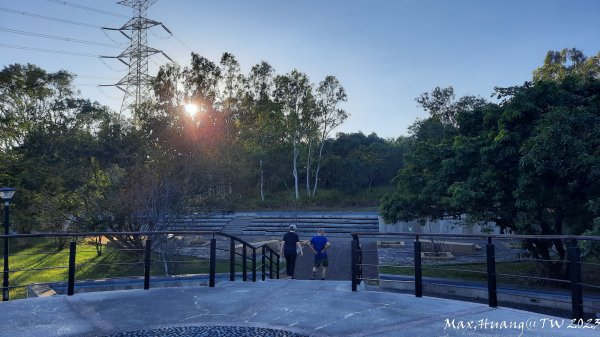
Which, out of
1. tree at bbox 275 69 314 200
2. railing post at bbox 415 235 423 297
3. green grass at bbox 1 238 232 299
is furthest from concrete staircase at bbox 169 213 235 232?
railing post at bbox 415 235 423 297

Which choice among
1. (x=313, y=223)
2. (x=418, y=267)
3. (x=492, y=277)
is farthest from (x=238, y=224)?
(x=492, y=277)

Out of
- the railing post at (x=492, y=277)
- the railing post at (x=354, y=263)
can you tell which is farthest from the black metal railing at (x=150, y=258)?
the railing post at (x=492, y=277)

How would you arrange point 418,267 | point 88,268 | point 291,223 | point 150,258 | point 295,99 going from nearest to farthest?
1. point 418,267
2. point 150,258
3. point 88,268
4. point 291,223
5. point 295,99

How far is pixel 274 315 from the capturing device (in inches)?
185

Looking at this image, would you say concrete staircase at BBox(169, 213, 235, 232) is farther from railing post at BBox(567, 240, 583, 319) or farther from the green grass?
railing post at BBox(567, 240, 583, 319)

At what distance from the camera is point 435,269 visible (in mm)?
15125

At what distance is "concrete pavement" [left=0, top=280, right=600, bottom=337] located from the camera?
406 cm

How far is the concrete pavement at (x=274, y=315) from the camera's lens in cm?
406

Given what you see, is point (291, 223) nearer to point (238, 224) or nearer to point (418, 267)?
point (238, 224)

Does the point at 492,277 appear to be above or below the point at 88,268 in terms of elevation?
above

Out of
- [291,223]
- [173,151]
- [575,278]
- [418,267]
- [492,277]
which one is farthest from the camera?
[291,223]

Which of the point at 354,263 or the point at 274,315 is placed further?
the point at 354,263

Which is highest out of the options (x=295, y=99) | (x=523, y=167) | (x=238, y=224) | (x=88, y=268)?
(x=295, y=99)

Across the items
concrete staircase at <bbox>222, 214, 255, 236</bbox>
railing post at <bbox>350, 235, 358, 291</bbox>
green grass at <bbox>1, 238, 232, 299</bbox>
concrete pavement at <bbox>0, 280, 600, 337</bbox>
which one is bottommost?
green grass at <bbox>1, 238, 232, 299</bbox>
